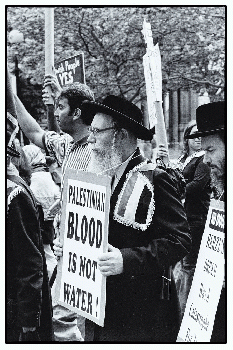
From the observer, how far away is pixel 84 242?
3.83 m

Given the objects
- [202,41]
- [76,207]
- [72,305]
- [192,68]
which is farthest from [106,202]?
[192,68]

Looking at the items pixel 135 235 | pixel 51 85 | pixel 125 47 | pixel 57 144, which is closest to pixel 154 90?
pixel 57 144

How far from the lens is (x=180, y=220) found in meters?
3.79

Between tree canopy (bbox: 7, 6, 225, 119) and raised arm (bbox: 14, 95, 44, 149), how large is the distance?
1100 mm

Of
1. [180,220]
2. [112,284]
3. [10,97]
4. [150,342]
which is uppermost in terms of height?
[10,97]

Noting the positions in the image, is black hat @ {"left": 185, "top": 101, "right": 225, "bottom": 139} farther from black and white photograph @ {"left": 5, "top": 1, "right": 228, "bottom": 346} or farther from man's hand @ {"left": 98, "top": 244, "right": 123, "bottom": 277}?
man's hand @ {"left": 98, "top": 244, "right": 123, "bottom": 277}

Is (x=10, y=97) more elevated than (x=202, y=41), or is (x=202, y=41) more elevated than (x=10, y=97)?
(x=202, y=41)

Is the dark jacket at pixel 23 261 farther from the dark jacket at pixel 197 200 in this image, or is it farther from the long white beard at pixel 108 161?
the dark jacket at pixel 197 200

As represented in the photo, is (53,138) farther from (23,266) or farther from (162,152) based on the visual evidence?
(23,266)

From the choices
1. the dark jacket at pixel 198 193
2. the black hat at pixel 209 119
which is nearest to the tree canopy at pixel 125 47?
the dark jacket at pixel 198 193

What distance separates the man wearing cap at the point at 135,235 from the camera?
3742 millimetres

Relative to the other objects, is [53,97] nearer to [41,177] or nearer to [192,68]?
[41,177]

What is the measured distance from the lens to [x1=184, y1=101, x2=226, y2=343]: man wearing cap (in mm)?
3811

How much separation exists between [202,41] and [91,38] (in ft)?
6.00
